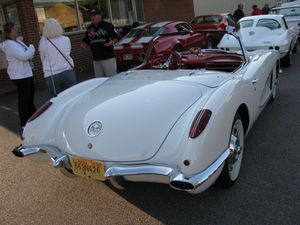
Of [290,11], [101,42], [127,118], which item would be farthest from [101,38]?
[290,11]

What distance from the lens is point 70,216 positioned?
3334 mm

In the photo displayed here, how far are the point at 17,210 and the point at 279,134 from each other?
10.4ft

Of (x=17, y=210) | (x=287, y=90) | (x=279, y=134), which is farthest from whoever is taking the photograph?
(x=287, y=90)

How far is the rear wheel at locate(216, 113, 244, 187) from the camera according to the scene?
3.41 metres

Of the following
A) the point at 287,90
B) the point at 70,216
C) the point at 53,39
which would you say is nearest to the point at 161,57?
the point at 53,39

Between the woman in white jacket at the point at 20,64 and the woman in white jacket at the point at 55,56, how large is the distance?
247 millimetres

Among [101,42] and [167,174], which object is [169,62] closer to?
[101,42]

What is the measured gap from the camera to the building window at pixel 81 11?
11328mm

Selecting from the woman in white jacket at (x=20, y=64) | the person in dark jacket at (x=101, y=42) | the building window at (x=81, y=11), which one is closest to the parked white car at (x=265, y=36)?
the person in dark jacket at (x=101, y=42)

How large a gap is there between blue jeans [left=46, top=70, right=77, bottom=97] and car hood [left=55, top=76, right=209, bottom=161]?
1915 millimetres

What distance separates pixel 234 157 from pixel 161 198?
775 mm

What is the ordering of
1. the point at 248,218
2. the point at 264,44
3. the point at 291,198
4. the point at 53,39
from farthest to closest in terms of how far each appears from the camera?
the point at 264,44, the point at 53,39, the point at 291,198, the point at 248,218

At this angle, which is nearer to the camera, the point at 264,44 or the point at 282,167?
the point at 282,167

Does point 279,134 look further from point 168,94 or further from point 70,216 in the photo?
point 70,216
